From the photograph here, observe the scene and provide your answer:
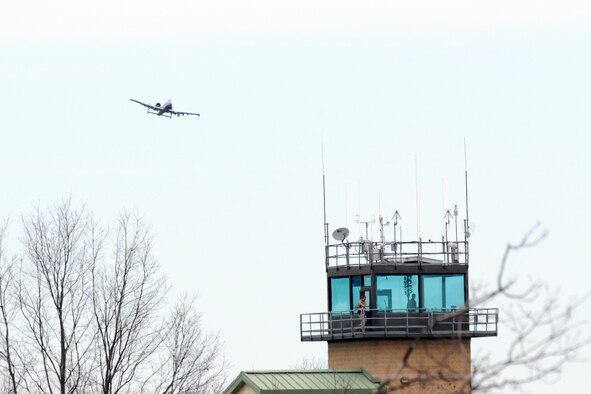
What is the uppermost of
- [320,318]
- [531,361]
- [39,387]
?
[320,318]

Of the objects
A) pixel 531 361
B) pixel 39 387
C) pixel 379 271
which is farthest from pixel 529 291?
pixel 379 271

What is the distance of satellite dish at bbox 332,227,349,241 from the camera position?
52.2m

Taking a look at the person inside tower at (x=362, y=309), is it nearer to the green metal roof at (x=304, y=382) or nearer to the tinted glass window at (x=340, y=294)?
the tinted glass window at (x=340, y=294)

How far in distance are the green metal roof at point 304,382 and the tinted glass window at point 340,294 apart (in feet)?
8.10

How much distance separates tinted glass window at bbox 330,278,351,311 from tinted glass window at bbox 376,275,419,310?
1201mm

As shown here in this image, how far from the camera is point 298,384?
49.0 m

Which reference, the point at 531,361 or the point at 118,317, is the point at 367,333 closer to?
the point at 118,317

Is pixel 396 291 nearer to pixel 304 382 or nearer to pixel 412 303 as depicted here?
pixel 412 303

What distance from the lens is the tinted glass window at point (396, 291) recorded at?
51.5 m

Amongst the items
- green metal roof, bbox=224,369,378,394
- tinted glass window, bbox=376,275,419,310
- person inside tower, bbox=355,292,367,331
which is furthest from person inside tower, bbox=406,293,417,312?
green metal roof, bbox=224,369,378,394

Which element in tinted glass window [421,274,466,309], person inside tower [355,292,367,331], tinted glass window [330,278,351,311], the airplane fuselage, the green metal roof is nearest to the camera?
the green metal roof

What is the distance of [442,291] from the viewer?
170ft

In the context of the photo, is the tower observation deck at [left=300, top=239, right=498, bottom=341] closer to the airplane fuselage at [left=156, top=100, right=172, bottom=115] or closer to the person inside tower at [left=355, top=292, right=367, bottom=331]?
the person inside tower at [left=355, top=292, right=367, bottom=331]

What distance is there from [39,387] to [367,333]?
10745 millimetres
